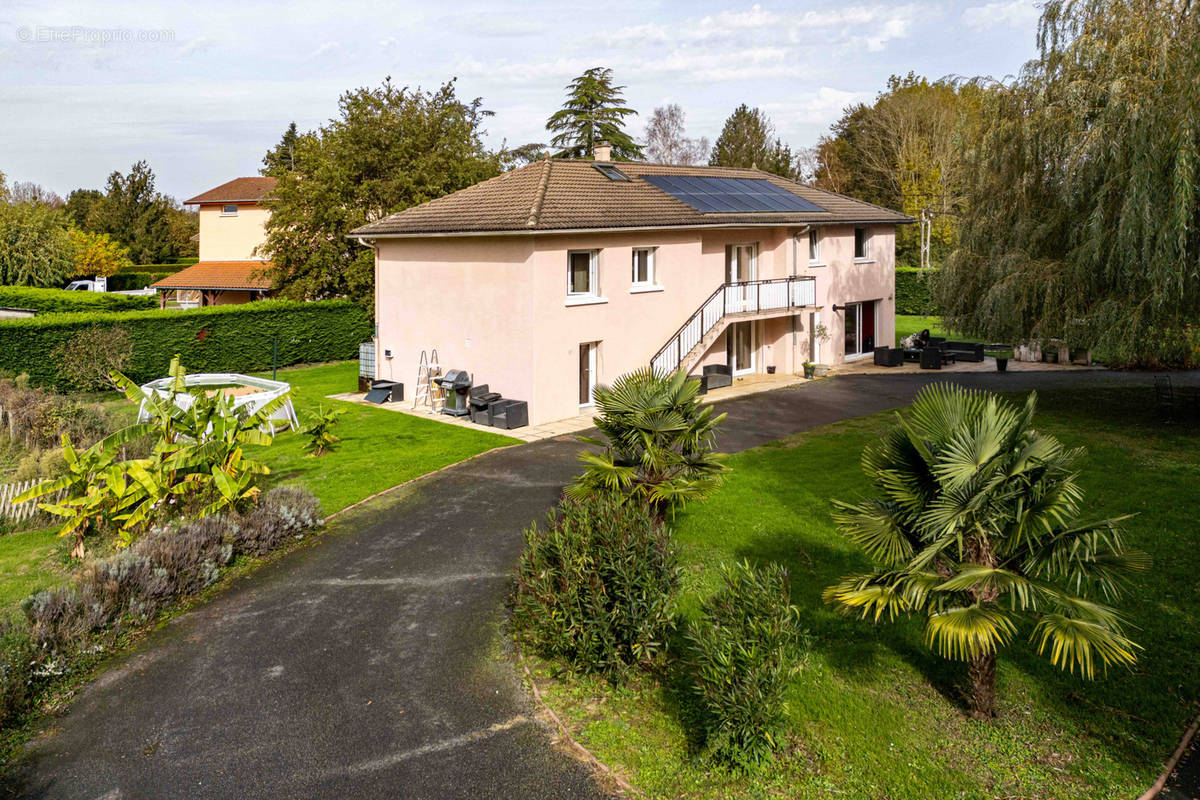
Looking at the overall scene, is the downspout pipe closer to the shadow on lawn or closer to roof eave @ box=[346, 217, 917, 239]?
roof eave @ box=[346, 217, 917, 239]

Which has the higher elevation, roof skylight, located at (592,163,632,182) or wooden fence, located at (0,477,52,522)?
roof skylight, located at (592,163,632,182)

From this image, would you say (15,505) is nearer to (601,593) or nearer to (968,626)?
(601,593)

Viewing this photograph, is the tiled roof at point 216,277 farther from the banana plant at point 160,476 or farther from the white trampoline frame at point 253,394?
the banana plant at point 160,476

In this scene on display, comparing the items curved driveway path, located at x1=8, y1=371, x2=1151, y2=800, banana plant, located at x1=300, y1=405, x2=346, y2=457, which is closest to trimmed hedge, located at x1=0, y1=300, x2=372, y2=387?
banana plant, located at x1=300, y1=405, x2=346, y2=457

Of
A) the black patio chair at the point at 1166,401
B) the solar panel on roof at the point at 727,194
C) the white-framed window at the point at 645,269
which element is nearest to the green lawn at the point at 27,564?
the white-framed window at the point at 645,269

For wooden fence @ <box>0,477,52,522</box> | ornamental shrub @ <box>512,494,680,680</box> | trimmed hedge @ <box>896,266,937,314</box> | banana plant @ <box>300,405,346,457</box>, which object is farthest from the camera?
trimmed hedge @ <box>896,266,937,314</box>

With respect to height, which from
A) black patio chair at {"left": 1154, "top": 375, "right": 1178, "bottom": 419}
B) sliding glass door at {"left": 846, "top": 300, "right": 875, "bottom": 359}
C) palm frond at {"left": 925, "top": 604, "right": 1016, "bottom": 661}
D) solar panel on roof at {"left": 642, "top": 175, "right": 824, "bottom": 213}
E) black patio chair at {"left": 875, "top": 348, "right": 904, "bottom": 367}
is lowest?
palm frond at {"left": 925, "top": 604, "right": 1016, "bottom": 661}
